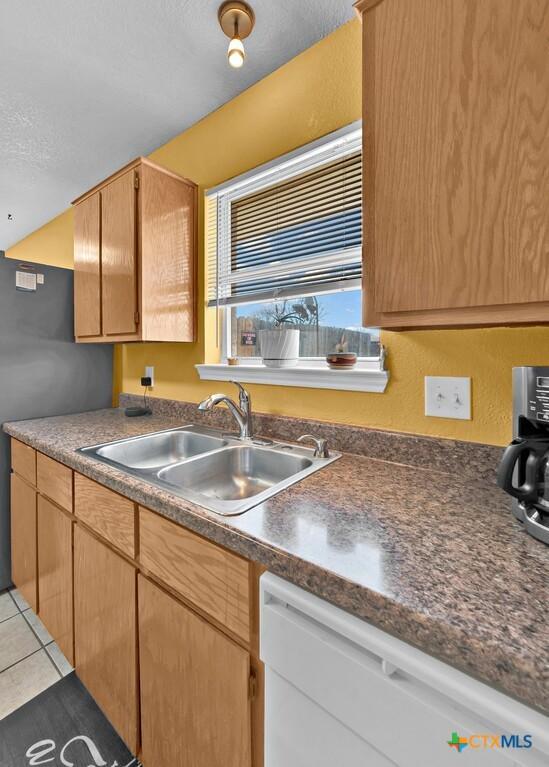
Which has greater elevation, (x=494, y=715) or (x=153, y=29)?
(x=153, y=29)

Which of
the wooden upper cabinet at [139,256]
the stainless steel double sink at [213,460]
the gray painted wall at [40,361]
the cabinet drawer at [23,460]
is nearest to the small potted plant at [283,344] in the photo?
the stainless steel double sink at [213,460]

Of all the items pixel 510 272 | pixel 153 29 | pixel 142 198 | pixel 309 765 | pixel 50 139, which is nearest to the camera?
pixel 309 765

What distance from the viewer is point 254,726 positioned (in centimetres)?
79

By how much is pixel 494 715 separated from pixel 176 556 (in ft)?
2.33

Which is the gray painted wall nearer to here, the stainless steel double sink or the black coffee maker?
the stainless steel double sink

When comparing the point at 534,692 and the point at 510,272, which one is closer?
the point at 534,692

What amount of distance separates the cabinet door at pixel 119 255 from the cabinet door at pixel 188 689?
1.26 m

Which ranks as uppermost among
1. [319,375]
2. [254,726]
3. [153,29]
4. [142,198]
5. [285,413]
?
[153,29]

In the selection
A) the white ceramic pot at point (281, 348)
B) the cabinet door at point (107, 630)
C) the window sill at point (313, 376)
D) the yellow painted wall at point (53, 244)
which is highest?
the yellow painted wall at point (53, 244)

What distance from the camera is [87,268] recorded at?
2055 mm

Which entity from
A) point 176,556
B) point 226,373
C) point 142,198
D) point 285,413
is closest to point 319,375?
point 285,413

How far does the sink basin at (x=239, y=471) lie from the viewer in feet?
4.34

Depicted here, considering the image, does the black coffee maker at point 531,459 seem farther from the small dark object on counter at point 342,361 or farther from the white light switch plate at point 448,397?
the small dark object on counter at point 342,361

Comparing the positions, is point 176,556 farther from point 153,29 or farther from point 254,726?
point 153,29
